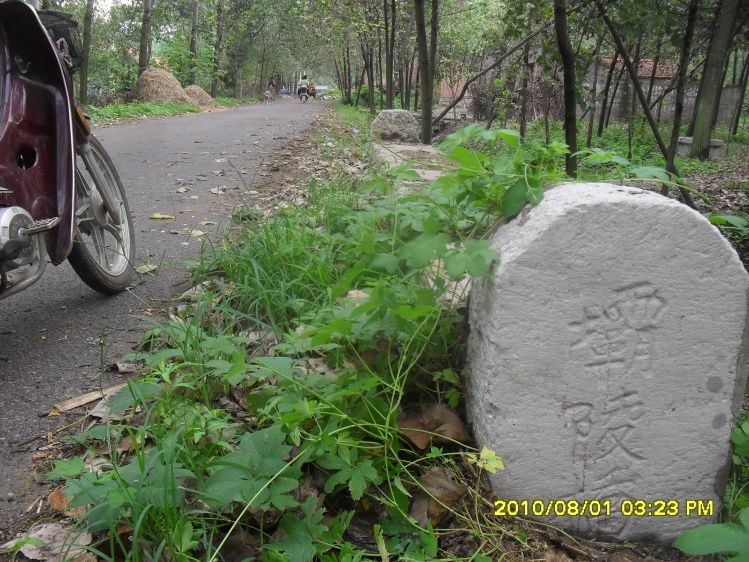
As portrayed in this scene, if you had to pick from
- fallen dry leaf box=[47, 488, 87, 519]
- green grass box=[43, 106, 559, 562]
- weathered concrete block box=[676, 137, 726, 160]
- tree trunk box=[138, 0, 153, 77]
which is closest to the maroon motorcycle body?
green grass box=[43, 106, 559, 562]

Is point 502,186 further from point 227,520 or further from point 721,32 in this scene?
point 721,32

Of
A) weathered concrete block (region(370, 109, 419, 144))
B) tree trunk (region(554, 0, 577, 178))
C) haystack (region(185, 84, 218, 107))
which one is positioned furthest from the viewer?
haystack (region(185, 84, 218, 107))

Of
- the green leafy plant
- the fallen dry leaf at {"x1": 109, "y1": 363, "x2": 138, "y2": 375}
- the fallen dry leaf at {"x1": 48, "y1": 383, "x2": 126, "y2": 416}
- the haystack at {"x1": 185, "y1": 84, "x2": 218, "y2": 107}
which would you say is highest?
the haystack at {"x1": 185, "y1": 84, "x2": 218, "y2": 107}

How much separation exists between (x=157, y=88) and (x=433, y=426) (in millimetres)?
19055

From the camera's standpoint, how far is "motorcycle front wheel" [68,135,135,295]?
292 cm

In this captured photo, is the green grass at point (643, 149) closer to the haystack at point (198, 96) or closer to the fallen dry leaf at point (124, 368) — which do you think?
the fallen dry leaf at point (124, 368)

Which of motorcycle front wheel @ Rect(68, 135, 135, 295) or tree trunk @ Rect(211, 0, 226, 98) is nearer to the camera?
motorcycle front wheel @ Rect(68, 135, 135, 295)

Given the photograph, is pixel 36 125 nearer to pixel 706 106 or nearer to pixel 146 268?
pixel 146 268

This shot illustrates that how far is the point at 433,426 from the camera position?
1872 millimetres

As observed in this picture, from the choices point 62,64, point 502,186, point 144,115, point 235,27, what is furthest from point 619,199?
point 235,27

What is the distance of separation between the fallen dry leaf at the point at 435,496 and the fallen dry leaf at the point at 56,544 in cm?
81

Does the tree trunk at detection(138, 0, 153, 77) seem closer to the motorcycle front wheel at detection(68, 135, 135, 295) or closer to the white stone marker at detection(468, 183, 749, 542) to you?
the motorcycle front wheel at detection(68, 135, 135, 295)

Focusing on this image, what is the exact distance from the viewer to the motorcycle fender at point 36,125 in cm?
248
